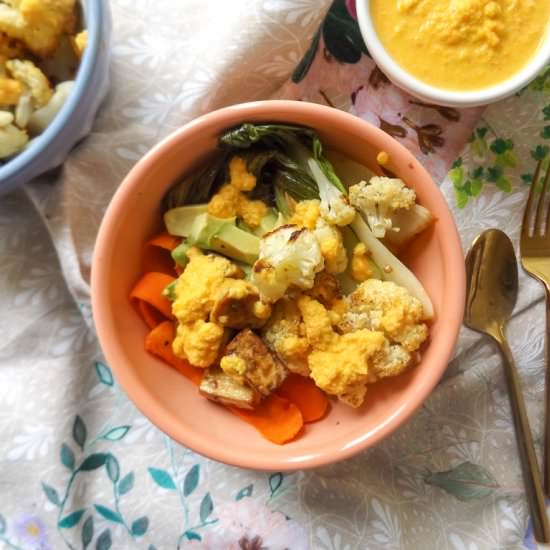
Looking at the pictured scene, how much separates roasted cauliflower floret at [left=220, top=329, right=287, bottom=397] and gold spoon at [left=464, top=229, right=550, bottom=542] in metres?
0.32

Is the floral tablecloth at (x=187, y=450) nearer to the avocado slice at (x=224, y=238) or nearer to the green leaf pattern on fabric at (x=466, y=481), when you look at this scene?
the green leaf pattern on fabric at (x=466, y=481)

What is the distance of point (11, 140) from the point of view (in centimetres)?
94

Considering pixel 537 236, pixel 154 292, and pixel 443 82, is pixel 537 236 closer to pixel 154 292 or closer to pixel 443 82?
pixel 443 82

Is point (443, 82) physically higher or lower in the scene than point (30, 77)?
higher

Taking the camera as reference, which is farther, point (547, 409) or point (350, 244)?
point (547, 409)

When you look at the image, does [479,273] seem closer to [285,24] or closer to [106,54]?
[285,24]

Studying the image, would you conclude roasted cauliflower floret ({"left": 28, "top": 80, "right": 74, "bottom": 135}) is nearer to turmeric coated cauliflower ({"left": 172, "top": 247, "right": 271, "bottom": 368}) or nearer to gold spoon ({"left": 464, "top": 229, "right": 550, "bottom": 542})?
turmeric coated cauliflower ({"left": 172, "top": 247, "right": 271, "bottom": 368})

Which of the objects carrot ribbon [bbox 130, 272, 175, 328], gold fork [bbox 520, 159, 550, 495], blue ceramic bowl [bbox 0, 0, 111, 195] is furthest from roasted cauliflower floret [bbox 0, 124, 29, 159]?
gold fork [bbox 520, 159, 550, 495]

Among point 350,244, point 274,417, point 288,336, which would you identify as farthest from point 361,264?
point 274,417

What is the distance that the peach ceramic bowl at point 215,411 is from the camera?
92cm

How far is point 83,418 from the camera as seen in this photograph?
1142 mm

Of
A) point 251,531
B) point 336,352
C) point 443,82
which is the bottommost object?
point 251,531

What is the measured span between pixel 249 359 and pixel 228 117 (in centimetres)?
32

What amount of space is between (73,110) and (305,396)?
50 cm
